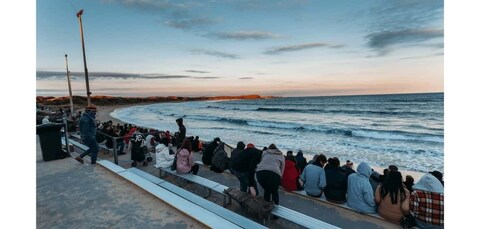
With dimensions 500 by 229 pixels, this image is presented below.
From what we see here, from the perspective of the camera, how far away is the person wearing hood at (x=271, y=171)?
3.95m

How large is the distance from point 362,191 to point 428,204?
0.89m

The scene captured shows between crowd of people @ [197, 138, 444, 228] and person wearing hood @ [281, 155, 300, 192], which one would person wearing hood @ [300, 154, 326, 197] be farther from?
person wearing hood @ [281, 155, 300, 192]

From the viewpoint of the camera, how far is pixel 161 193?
3.61 m

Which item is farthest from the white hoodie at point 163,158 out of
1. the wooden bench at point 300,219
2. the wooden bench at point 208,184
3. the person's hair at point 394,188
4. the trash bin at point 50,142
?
the person's hair at point 394,188

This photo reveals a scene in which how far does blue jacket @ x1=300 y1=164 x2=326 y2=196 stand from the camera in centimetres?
447

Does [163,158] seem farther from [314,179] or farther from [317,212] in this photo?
[317,212]

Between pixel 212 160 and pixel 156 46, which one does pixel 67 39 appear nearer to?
pixel 156 46

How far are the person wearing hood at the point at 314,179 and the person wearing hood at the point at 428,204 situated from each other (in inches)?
55.5

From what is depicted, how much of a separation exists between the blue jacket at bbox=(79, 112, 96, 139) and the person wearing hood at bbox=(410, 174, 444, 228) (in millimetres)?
6472

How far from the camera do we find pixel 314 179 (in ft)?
14.9

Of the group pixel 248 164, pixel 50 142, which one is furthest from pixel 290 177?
pixel 50 142

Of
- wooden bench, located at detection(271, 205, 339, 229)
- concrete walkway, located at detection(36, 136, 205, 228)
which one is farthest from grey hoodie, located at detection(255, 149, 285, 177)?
concrete walkway, located at detection(36, 136, 205, 228)

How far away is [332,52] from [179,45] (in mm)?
11058
